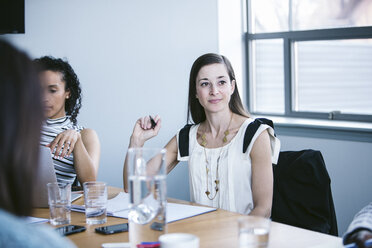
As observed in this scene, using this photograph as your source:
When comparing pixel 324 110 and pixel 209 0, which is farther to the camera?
pixel 209 0

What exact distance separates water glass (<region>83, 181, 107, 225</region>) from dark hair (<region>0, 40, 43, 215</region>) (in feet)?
2.43

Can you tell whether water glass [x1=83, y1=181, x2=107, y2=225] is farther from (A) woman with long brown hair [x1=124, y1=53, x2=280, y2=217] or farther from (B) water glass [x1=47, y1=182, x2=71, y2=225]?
(A) woman with long brown hair [x1=124, y1=53, x2=280, y2=217]

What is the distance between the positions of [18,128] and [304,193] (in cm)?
140

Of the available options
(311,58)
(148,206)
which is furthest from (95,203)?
(311,58)

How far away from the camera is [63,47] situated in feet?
11.4

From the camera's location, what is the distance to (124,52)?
3707mm

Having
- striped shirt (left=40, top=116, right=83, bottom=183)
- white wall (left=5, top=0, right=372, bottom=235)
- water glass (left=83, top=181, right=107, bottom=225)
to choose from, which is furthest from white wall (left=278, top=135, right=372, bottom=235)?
water glass (left=83, top=181, right=107, bottom=225)

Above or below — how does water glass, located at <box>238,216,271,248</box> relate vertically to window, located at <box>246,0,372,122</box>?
below

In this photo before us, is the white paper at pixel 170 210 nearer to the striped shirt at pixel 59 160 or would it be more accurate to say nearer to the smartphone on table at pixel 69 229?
the smartphone on table at pixel 69 229

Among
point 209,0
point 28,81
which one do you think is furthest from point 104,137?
point 28,81

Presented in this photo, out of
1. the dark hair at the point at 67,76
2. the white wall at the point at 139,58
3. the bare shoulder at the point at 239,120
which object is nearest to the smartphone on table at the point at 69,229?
the bare shoulder at the point at 239,120

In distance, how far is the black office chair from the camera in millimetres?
1955

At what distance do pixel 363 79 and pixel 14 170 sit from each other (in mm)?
2924

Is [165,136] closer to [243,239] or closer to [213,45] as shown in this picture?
[213,45]
